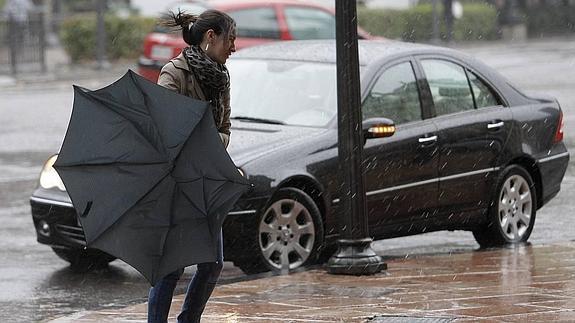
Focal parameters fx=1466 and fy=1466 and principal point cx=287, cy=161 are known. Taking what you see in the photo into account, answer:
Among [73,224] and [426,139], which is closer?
[73,224]

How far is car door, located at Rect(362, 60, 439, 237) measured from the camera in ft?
31.9

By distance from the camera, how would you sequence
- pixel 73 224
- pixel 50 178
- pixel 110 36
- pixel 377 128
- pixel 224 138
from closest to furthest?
pixel 224 138
pixel 73 224
pixel 377 128
pixel 50 178
pixel 110 36

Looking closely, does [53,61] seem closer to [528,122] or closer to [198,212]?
[528,122]

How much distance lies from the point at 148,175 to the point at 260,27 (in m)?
15.8

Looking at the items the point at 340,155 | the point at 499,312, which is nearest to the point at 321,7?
the point at 340,155

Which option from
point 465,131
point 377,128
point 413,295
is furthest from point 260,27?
point 413,295

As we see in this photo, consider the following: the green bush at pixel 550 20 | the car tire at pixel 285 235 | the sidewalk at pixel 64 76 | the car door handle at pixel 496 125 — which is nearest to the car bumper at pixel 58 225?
the car tire at pixel 285 235

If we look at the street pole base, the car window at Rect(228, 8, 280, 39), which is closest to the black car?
the street pole base

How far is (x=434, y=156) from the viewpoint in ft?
33.1

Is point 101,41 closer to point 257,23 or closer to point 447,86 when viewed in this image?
point 257,23

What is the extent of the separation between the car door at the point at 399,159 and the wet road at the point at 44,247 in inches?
30.2

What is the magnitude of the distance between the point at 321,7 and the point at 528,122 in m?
11.8

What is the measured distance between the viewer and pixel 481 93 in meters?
10.8

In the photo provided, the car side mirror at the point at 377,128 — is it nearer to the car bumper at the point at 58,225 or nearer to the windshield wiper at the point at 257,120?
the windshield wiper at the point at 257,120
